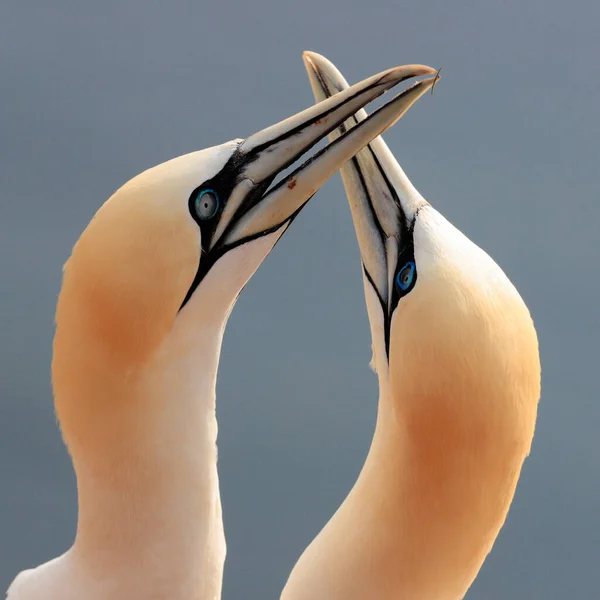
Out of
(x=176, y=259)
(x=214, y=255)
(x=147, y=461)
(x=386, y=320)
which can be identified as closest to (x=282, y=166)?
(x=214, y=255)

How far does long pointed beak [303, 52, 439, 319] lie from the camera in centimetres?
488

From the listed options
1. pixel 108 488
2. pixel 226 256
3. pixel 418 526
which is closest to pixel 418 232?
pixel 226 256

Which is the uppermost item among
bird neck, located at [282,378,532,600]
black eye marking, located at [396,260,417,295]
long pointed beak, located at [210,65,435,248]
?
long pointed beak, located at [210,65,435,248]

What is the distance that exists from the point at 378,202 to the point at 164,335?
3.01ft

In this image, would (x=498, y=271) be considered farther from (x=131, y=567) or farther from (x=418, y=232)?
(x=131, y=567)

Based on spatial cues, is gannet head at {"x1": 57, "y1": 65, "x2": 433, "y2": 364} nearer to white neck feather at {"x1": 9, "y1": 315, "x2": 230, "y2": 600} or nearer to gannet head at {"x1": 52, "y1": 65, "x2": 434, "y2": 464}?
gannet head at {"x1": 52, "y1": 65, "x2": 434, "y2": 464}

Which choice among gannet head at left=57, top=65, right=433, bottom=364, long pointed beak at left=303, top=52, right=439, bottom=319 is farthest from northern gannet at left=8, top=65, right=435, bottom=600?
long pointed beak at left=303, top=52, right=439, bottom=319

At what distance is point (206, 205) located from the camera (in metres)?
4.64

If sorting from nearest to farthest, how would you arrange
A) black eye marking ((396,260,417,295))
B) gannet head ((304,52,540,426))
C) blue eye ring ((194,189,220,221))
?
gannet head ((304,52,540,426)) → blue eye ring ((194,189,220,221)) → black eye marking ((396,260,417,295))

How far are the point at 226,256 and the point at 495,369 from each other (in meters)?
0.98

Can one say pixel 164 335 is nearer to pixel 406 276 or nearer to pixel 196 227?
pixel 196 227

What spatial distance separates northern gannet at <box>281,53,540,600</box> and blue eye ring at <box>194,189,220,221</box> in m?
0.57

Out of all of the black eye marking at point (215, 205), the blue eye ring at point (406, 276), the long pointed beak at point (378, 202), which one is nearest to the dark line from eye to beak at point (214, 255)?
the black eye marking at point (215, 205)

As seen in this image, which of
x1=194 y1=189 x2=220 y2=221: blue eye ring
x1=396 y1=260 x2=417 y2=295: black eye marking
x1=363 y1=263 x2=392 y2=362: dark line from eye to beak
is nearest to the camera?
x1=194 y1=189 x2=220 y2=221: blue eye ring
